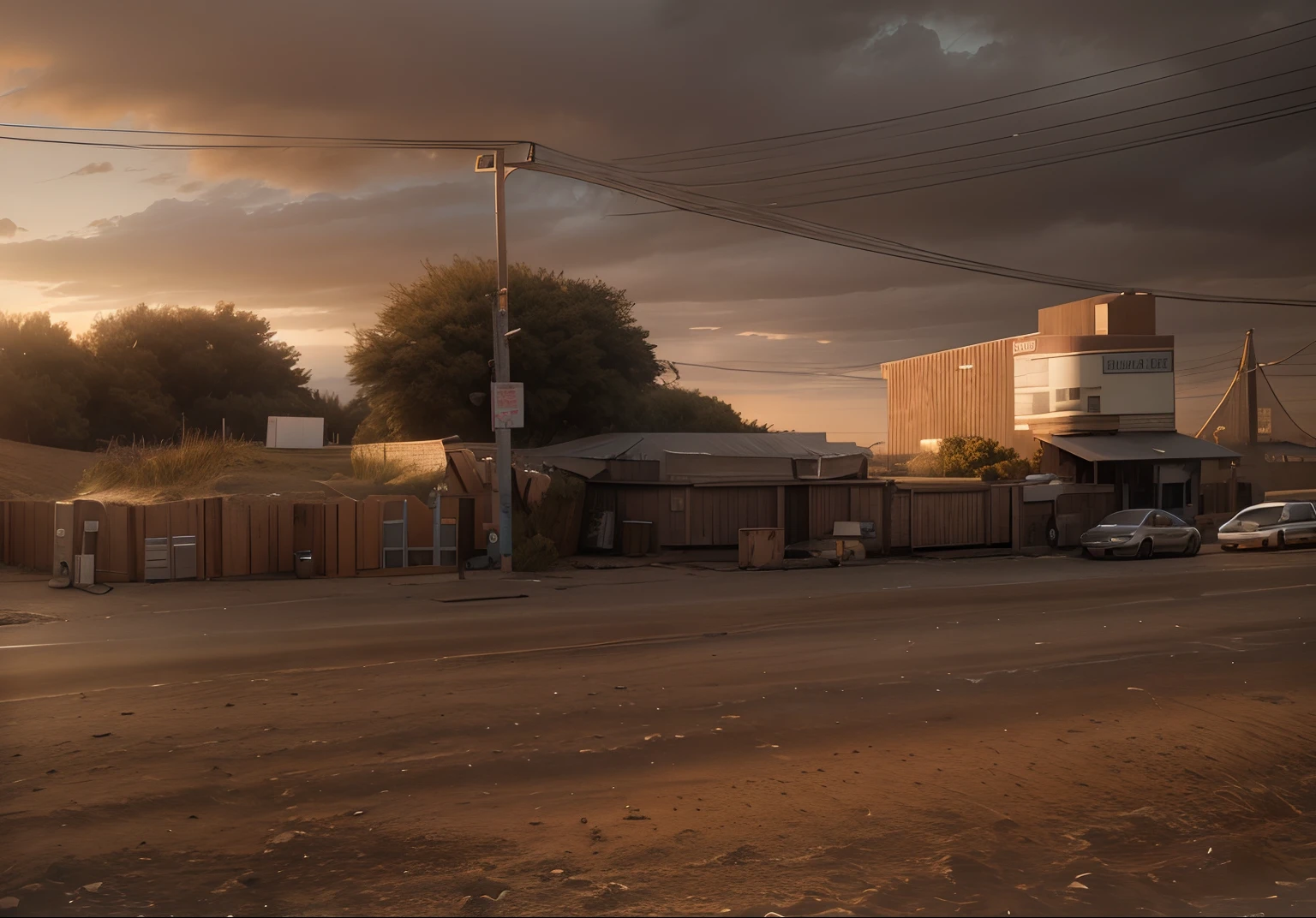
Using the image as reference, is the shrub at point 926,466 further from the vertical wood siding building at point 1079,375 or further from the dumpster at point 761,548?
the dumpster at point 761,548

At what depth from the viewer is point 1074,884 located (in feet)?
19.3

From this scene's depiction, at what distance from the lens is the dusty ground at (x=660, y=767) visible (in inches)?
228

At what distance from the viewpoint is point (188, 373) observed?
69562 millimetres

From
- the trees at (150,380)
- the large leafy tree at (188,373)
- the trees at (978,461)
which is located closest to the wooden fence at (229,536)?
the trees at (978,461)

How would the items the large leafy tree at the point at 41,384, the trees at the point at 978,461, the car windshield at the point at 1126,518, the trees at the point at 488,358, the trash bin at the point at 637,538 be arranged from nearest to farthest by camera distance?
the trash bin at the point at 637,538 → the car windshield at the point at 1126,518 → the trees at the point at 488,358 → the trees at the point at 978,461 → the large leafy tree at the point at 41,384

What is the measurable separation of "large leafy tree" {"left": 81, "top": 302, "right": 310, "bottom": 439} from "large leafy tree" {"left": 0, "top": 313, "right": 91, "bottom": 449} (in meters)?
1.75

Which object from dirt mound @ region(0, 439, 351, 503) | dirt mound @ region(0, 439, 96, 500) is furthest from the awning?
dirt mound @ region(0, 439, 96, 500)

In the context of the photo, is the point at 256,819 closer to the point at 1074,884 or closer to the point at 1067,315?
the point at 1074,884

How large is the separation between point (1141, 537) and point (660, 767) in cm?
2504

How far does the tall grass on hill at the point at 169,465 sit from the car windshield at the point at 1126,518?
2405cm

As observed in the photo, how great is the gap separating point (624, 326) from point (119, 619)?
32936mm

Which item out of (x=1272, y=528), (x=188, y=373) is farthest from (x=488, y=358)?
(x=188, y=373)

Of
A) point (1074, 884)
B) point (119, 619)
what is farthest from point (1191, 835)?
point (119, 619)

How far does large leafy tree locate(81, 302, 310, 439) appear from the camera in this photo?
211 ft
